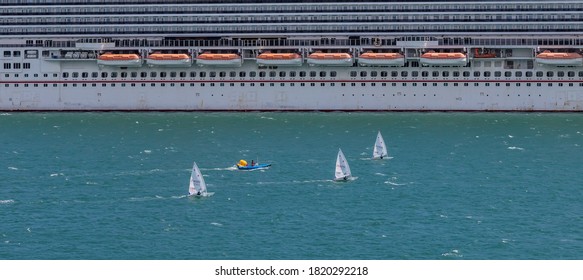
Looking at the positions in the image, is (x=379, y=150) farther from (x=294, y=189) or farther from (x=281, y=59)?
(x=281, y=59)

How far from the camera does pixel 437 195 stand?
85.6 m

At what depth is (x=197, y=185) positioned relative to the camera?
8544 centimetres

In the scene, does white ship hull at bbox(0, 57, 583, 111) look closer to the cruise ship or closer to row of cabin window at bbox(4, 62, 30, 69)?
the cruise ship

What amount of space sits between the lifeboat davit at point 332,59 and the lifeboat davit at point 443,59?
7676 mm

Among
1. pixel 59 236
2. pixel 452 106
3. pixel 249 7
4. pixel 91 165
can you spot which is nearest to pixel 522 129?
pixel 452 106

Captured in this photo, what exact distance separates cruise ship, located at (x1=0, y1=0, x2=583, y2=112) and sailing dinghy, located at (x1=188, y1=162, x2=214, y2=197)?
5224 centimetres

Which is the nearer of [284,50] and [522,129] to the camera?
[522,129]

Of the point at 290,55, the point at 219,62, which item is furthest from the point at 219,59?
the point at 290,55

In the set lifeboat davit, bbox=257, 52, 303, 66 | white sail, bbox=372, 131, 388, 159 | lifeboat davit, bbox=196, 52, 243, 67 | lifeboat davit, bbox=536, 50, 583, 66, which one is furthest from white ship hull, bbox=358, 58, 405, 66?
white sail, bbox=372, 131, 388, 159

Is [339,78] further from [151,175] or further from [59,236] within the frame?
[59,236]

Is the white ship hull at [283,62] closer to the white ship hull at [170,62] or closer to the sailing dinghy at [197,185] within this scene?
the white ship hull at [170,62]

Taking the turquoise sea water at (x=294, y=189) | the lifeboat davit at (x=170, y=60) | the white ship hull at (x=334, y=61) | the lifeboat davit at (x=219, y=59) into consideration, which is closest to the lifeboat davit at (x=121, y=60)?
the lifeboat davit at (x=170, y=60)

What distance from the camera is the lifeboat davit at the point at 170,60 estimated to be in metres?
138

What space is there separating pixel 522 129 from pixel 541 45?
17024 millimetres
